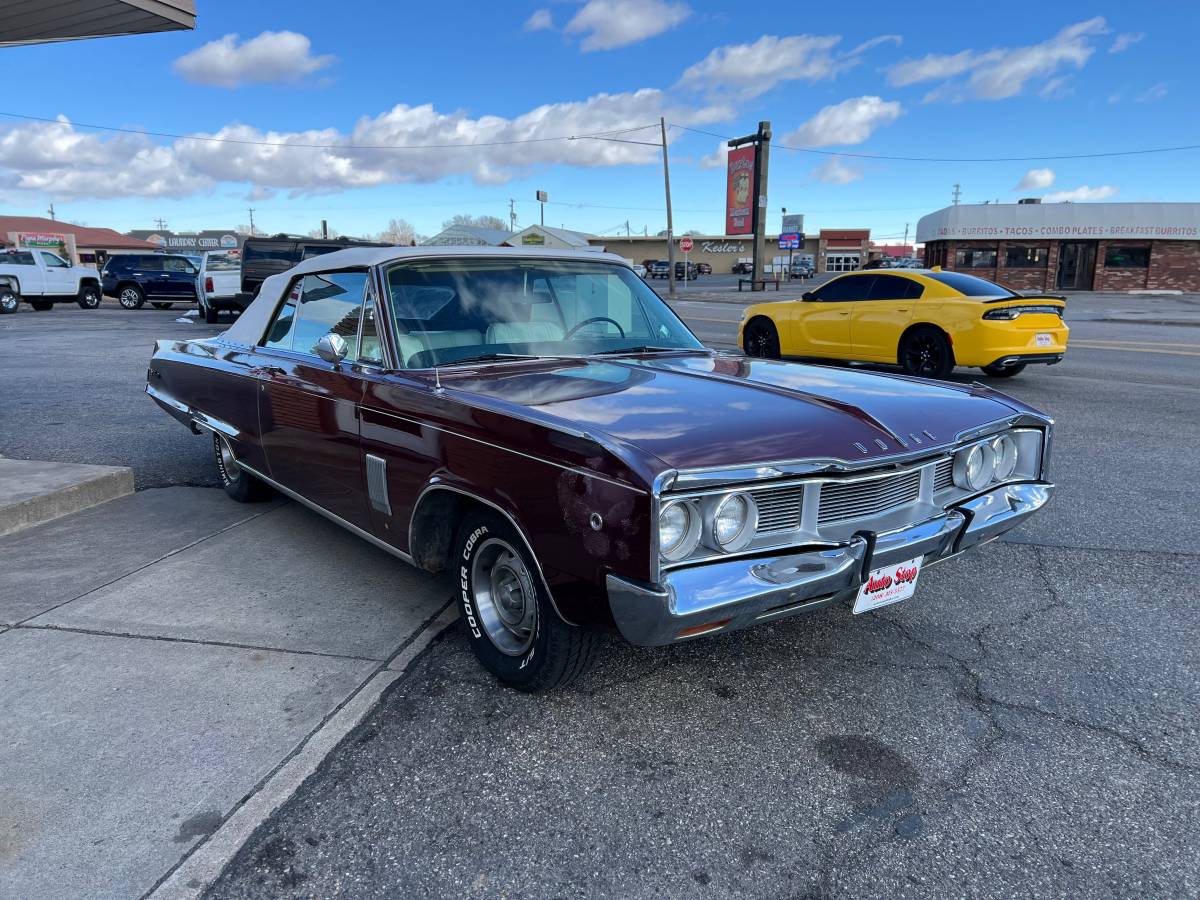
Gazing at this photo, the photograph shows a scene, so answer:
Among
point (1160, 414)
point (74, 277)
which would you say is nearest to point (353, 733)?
point (1160, 414)

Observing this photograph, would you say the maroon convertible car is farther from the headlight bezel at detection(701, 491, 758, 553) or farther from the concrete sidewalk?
the concrete sidewalk

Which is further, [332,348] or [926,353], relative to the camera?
[926,353]

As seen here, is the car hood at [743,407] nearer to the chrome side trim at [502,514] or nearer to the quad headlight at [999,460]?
the quad headlight at [999,460]

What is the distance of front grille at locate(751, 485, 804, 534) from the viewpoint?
2.48 metres

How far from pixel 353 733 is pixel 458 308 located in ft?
5.91

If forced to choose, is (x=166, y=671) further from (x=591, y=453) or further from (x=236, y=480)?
(x=236, y=480)

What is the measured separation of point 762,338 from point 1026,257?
118ft

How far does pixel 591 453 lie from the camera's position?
2.34 m

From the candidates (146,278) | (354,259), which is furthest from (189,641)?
(146,278)

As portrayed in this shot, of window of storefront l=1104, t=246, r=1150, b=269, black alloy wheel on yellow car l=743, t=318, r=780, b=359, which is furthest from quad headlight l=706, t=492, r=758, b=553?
window of storefront l=1104, t=246, r=1150, b=269

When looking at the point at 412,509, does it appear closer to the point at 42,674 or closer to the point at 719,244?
the point at 42,674

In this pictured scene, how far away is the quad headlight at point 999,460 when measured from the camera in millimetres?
3090

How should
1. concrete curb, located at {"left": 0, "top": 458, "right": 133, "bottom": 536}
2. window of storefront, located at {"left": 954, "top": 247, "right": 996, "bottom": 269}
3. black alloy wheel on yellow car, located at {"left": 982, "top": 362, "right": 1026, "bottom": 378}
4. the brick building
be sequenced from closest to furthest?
concrete curb, located at {"left": 0, "top": 458, "right": 133, "bottom": 536} → black alloy wheel on yellow car, located at {"left": 982, "top": 362, "right": 1026, "bottom": 378} → the brick building → window of storefront, located at {"left": 954, "top": 247, "right": 996, "bottom": 269}

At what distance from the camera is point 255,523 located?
4.88 meters
